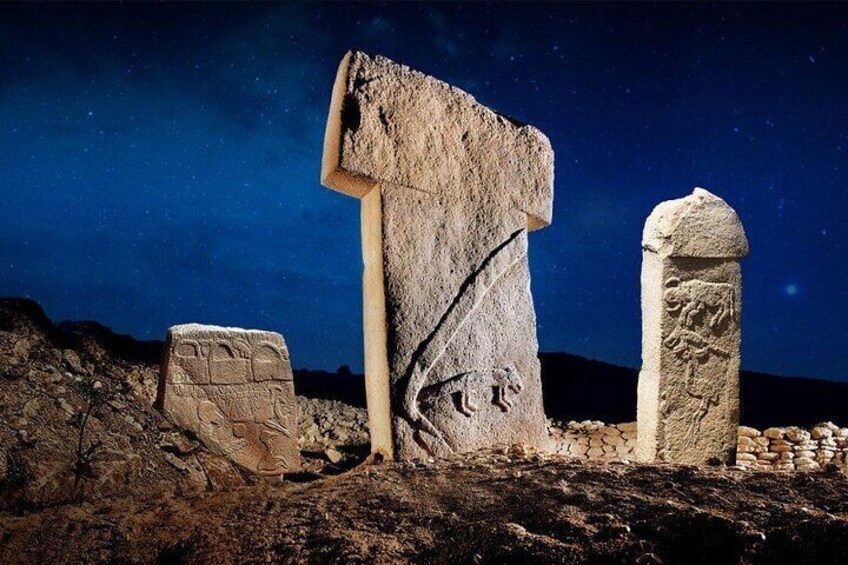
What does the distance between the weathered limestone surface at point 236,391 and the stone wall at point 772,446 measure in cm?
279

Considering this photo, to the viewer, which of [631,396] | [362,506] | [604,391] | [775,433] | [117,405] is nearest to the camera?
[362,506]

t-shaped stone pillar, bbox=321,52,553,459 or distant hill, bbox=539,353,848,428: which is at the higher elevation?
t-shaped stone pillar, bbox=321,52,553,459

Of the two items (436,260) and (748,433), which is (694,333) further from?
(748,433)

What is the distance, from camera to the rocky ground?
1.25 meters

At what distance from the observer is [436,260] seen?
117 inches

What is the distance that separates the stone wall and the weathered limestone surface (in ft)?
9.16

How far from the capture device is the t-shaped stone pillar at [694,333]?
389 centimetres

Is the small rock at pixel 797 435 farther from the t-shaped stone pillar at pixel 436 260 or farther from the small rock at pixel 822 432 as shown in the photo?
the t-shaped stone pillar at pixel 436 260

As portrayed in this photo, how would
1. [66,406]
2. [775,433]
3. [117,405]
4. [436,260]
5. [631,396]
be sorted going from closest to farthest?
[66,406]
[117,405]
[436,260]
[775,433]
[631,396]

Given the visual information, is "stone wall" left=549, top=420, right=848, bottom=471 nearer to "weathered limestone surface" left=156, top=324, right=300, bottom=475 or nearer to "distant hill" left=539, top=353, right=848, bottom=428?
"weathered limestone surface" left=156, top=324, right=300, bottom=475

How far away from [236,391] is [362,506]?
3.85 meters

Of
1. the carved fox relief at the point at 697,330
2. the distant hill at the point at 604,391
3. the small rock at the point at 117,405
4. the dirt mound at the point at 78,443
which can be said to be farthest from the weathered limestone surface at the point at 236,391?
the distant hill at the point at 604,391

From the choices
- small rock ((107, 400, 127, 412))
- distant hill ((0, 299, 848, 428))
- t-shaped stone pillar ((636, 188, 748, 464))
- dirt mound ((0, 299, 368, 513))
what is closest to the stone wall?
t-shaped stone pillar ((636, 188, 748, 464))

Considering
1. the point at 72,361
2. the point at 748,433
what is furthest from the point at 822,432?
the point at 72,361
